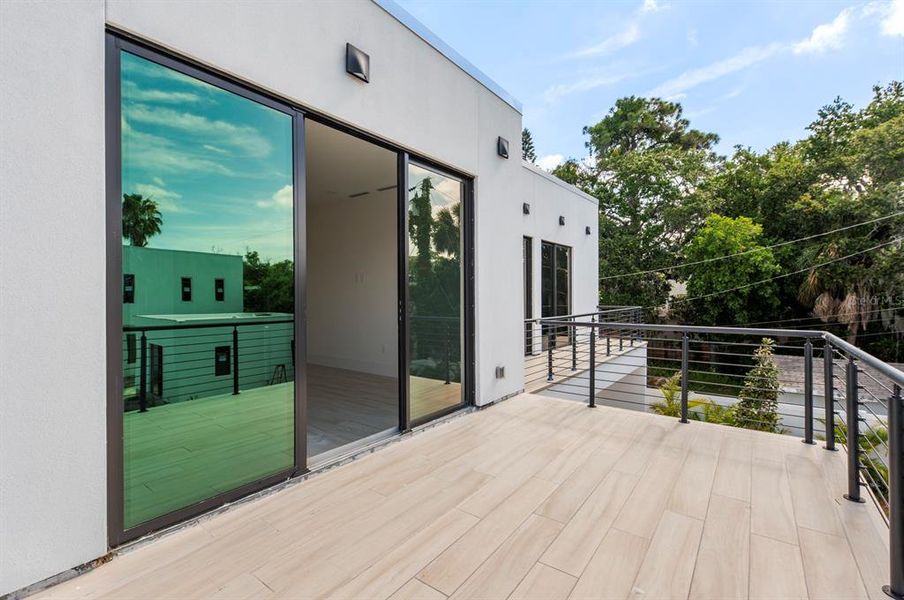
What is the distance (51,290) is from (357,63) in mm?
2112

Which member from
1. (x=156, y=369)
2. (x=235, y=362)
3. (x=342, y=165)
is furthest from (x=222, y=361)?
(x=342, y=165)

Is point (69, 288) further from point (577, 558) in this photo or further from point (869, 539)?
point (869, 539)

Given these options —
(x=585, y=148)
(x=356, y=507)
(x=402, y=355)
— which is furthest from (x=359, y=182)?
(x=585, y=148)

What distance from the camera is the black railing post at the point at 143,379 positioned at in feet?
6.09

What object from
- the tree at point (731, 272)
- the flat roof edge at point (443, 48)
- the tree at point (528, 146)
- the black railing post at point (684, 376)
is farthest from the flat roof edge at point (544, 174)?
the tree at point (528, 146)

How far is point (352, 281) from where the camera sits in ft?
20.9

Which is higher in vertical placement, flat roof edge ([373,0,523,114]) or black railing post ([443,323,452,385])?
flat roof edge ([373,0,523,114])

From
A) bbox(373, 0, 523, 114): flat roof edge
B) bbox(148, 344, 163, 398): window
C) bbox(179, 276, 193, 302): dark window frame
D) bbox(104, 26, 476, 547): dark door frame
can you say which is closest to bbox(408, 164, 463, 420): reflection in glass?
bbox(104, 26, 476, 547): dark door frame

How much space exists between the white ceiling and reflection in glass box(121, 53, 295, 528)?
104 centimetres

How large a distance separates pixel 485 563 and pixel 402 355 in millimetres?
1753

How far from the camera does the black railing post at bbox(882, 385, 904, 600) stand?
1.47 metres

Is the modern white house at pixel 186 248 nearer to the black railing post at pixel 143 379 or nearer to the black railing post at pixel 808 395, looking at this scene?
the black railing post at pixel 143 379

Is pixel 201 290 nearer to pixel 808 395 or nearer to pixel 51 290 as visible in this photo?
pixel 51 290

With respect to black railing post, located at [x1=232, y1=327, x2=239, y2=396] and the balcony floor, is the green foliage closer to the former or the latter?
black railing post, located at [x1=232, y1=327, x2=239, y2=396]
